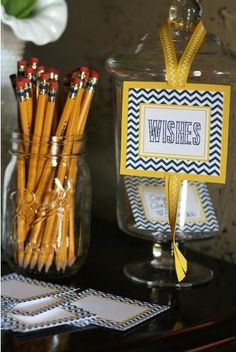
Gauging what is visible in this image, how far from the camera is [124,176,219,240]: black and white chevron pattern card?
0.88 metres

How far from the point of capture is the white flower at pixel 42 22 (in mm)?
943

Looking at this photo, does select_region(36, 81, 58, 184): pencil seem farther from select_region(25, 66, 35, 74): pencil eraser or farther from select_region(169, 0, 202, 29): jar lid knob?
select_region(169, 0, 202, 29): jar lid knob

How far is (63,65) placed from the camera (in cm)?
125

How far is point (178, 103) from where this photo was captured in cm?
81

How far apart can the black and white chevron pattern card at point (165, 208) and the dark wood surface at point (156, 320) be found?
66 millimetres

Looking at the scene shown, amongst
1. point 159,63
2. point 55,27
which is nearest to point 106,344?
point 159,63

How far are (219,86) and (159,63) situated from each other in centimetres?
9

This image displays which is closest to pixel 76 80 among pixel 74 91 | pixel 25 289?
pixel 74 91

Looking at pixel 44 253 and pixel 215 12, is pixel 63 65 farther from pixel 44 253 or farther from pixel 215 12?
pixel 44 253

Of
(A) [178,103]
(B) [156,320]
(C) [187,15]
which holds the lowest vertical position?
(B) [156,320]

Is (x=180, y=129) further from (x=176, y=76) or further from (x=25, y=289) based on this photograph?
A: (x=25, y=289)

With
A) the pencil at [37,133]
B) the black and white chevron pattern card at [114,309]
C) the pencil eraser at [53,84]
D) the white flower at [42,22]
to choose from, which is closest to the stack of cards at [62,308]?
the black and white chevron pattern card at [114,309]

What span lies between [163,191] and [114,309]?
0.67ft

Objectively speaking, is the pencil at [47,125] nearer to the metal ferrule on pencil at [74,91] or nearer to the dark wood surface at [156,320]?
the metal ferrule on pencil at [74,91]
